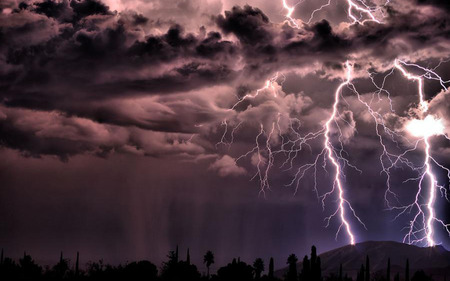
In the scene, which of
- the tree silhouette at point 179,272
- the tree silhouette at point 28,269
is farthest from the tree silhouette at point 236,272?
the tree silhouette at point 28,269

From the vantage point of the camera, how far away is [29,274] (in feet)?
230

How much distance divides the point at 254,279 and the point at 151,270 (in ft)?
35.3

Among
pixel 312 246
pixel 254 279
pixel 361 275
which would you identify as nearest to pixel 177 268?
pixel 254 279

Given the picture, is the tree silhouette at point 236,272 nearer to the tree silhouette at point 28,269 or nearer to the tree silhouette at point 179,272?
the tree silhouette at point 179,272

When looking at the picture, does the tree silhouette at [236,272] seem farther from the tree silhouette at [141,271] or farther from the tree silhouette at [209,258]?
the tree silhouette at [209,258]

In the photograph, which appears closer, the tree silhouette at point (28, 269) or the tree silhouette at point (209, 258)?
the tree silhouette at point (28, 269)

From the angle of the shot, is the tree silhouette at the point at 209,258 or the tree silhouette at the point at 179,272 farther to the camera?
the tree silhouette at the point at 209,258

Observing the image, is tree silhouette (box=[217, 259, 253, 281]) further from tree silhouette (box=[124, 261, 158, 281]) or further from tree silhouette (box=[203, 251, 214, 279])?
tree silhouette (box=[203, 251, 214, 279])

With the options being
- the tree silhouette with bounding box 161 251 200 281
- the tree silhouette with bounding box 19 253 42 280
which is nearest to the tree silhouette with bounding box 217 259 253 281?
the tree silhouette with bounding box 161 251 200 281

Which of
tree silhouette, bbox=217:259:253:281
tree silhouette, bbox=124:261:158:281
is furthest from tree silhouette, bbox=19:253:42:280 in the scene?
tree silhouette, bbox=217:259:253:281

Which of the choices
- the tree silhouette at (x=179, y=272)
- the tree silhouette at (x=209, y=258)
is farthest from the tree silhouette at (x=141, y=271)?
the tree silhouette at (x=209, y=258)

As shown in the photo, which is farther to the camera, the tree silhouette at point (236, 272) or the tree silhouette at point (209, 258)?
the tree silhouette at point (209, 258)

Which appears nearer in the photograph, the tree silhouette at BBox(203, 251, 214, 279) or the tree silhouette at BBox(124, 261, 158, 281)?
the tree silhouette at BBox(124, 261, 158, 281)

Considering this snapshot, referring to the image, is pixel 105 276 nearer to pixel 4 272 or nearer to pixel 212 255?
pixel 4 272
